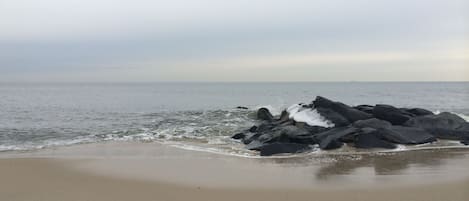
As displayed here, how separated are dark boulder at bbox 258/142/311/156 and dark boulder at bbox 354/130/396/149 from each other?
153cm

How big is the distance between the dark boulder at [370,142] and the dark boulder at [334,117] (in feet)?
8.64

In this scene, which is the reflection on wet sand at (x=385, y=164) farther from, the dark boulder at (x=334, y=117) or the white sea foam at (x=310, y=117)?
the white sea foam at (x=310, y=117)

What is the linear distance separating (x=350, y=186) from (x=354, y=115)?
849cm

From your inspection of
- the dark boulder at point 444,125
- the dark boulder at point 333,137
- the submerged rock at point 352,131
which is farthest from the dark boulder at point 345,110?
the dark boulder at point 333,137

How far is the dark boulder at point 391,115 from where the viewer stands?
15.5m

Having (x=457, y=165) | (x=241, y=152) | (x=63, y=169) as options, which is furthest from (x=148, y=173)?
(x=457, y=165)

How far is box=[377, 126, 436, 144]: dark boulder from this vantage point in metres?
12.7

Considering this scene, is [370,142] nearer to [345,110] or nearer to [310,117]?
[345,110]

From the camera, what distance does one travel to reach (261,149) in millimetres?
11555

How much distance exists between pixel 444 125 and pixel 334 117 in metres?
3.60

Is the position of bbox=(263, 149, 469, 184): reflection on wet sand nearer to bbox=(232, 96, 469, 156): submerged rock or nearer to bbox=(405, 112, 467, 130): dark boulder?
bbox=(232, 96, 469, 156): submerged rock

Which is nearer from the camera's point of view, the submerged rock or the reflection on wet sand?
the reflection on wet sand

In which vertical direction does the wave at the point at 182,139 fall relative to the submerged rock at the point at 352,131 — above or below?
below

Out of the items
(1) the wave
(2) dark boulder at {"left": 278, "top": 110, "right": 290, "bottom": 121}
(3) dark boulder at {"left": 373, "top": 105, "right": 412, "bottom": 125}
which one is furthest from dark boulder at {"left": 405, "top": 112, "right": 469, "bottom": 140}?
(2) dark boulder at {"left": 278, "top": 110, "right": 290, "bottom": 121}
